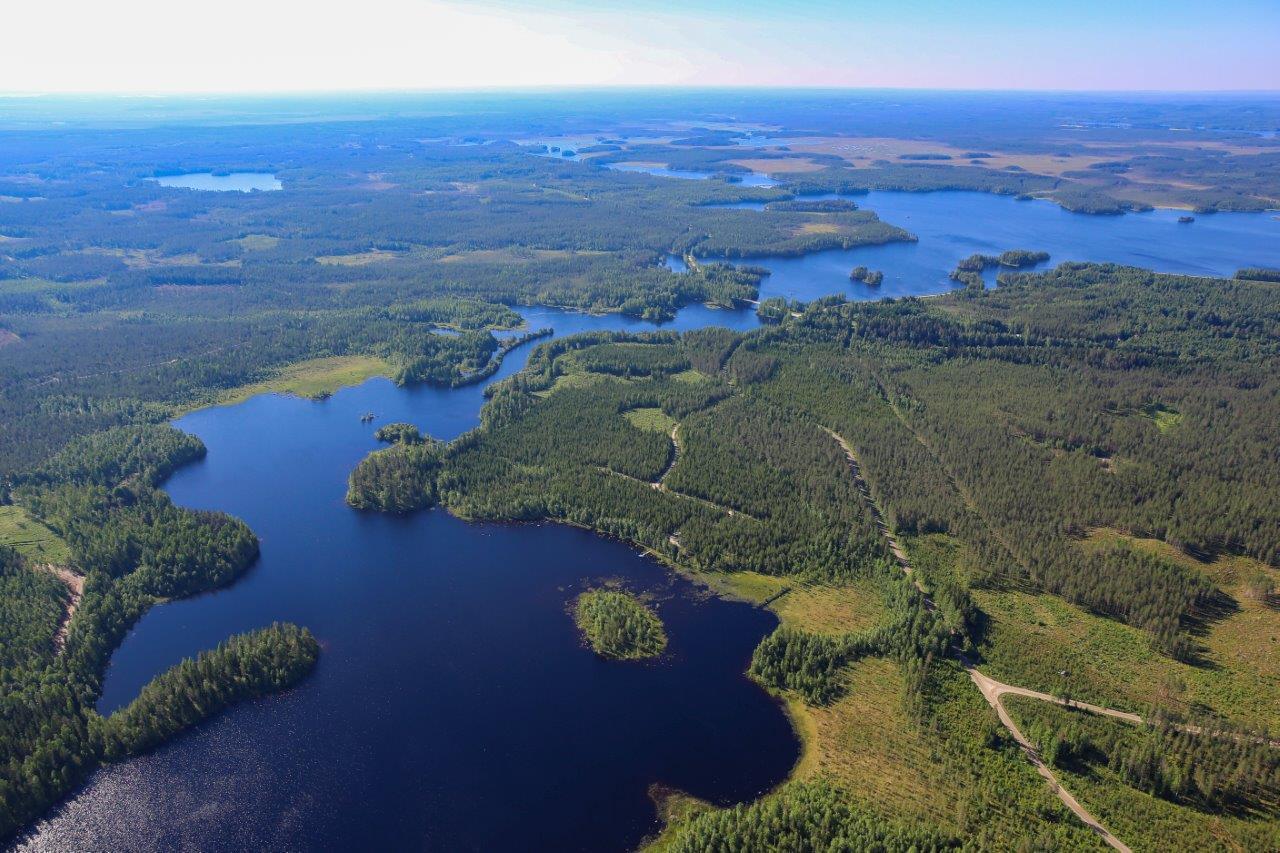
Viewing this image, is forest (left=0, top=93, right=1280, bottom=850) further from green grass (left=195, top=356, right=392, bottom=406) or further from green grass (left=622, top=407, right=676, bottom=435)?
green grass (left=195, top=356, right=392, bottom=406)

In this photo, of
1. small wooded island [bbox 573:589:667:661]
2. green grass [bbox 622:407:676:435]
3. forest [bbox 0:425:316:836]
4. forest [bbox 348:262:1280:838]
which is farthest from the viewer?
green grass [bbox 622:407:676:435]

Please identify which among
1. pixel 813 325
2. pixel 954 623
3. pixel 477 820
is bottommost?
pixel 477 820

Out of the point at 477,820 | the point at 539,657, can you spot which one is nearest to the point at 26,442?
the point at 539,657

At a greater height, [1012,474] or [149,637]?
[1012,474]

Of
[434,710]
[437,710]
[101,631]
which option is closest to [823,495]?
[437,710]

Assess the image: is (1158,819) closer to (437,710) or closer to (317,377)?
(437,710)

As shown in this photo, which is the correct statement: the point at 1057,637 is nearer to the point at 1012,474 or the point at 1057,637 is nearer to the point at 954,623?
the point at 954,623

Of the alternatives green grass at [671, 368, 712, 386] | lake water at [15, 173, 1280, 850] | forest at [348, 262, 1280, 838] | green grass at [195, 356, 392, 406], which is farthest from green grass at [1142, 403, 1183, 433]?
green grass at [195, 356, 392, 406]

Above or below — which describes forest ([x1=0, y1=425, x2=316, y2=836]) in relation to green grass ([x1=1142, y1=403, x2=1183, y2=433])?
below
